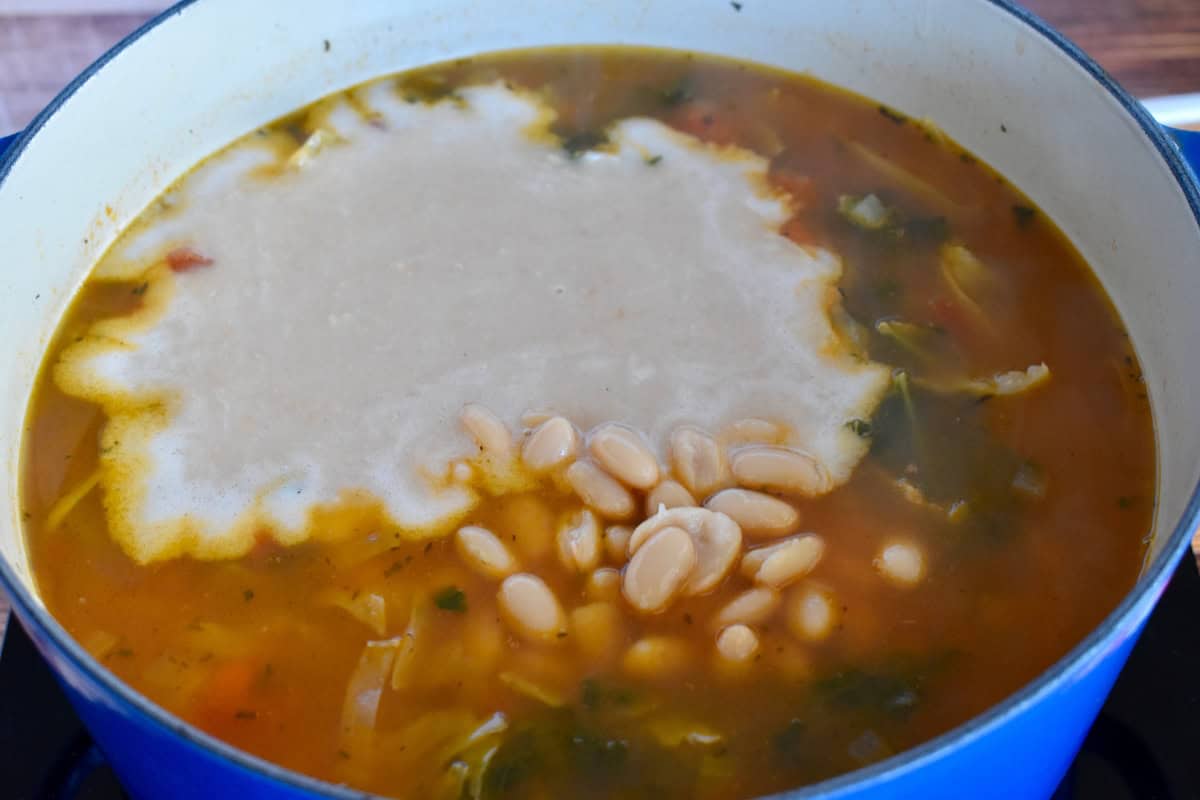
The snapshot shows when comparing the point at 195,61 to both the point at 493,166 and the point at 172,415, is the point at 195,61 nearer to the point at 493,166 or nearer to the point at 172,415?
the point at 493,166

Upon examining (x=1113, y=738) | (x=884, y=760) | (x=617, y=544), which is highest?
(x=884, y=760)

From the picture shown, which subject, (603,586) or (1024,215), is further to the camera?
(1024,215)

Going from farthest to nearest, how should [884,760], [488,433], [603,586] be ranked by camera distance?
[488,433]
[603,586]
[884,760]

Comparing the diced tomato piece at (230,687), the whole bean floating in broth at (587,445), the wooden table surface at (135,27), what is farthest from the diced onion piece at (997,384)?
the wooden table surface at (135,27)

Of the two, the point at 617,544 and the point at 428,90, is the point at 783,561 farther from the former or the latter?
the point at 428,90

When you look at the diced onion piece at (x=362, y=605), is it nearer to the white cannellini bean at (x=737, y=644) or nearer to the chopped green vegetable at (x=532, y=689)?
the chopped green vegetable at (x=532, y=689)

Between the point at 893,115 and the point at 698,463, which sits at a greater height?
the point at 893,115

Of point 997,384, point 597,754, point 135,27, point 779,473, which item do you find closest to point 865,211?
point 997,384
